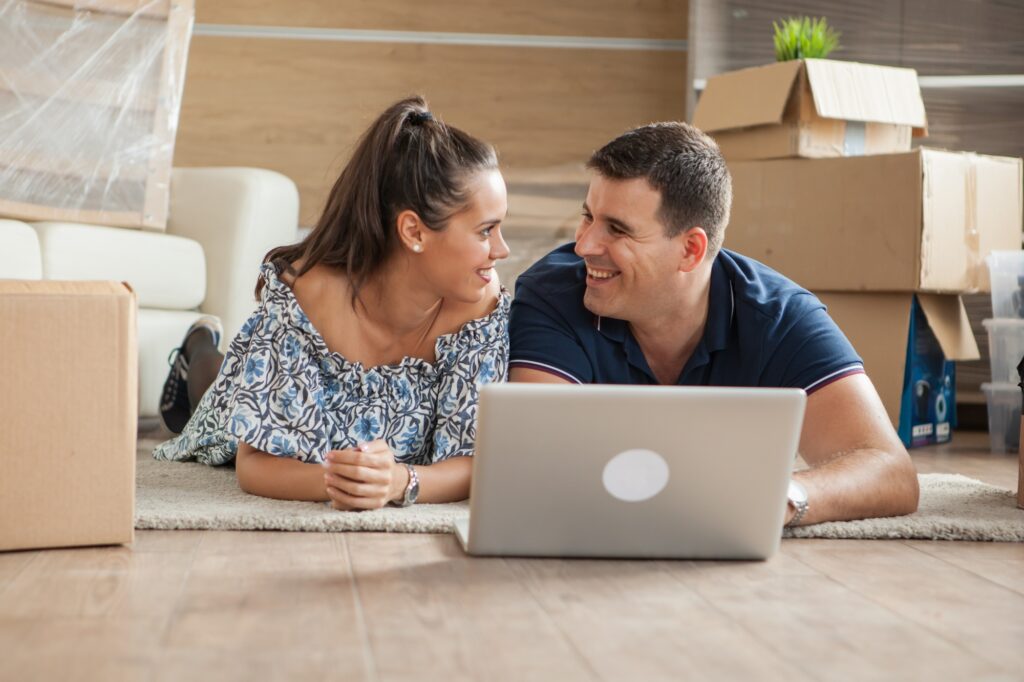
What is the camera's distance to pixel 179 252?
2.71 m

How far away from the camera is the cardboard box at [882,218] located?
268cm

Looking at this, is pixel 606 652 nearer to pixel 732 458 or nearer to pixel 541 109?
pixel 732 458

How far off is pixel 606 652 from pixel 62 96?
89.4 inches

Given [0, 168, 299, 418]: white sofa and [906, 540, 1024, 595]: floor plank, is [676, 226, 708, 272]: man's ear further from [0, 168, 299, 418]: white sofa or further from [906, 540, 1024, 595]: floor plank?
[0, 168, 299, 418]: white sofa

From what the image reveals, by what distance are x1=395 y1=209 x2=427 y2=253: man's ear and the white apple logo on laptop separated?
A: 0.60 metres

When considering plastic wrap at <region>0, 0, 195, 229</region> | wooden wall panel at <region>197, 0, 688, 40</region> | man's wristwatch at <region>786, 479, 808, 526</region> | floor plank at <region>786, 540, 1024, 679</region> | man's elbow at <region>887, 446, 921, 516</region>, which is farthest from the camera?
wooden wall panel at <region>197, 0, 688, 40</region>

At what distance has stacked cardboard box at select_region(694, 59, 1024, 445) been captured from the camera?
106 inches

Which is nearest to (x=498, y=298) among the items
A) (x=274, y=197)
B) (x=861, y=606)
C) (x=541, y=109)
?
(x=861, y=606)

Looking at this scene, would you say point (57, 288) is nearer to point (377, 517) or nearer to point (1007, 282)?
point (377, 517)

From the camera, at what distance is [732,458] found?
1.19m

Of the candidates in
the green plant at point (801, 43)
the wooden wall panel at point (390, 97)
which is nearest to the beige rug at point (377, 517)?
the green plant at point (801, 43)

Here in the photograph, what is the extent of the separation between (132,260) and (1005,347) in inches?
80.0

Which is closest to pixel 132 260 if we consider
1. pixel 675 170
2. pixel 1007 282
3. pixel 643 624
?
pixel 675 170

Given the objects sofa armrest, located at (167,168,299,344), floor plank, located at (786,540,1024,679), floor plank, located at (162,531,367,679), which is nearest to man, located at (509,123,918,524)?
floor plank, located at (786,540,1024,679)
